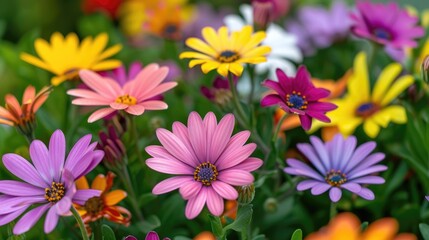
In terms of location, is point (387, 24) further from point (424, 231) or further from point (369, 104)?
point (424, 231)

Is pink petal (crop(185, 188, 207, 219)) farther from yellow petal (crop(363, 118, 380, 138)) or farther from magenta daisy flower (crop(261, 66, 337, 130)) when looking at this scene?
yellow petal (crop(363, 118, 380, 138))

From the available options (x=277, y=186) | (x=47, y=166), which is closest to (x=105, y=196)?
(x=47, y=166)

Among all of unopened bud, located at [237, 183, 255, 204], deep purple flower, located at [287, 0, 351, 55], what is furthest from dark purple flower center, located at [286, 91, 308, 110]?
deep purple flower, located at [287, 0, 351, 55]

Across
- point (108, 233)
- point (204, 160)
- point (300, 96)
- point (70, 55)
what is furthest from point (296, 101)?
point (70, 55)

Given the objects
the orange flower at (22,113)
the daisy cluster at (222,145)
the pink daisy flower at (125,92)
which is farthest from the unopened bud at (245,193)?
the orange flower at (22,113)

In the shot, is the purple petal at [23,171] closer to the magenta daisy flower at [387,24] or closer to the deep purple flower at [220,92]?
the deep purple flower at [220,92]
